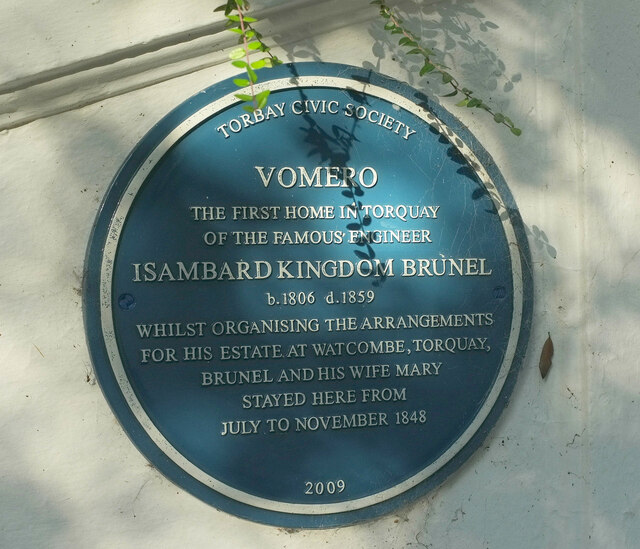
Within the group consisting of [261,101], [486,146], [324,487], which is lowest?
[324,487]

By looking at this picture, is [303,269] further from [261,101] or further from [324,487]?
[324,487]

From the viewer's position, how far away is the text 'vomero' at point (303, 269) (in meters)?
2.63

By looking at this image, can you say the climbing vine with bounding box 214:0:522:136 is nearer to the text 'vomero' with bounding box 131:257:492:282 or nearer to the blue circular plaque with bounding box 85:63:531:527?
the blue circular plaque with bounding box 85:63:531:527

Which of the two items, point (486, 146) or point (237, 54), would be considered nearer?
point (237, 54)

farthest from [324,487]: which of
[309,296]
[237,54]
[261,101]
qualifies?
[237,54]

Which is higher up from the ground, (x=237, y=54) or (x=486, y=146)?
(x=237, y=54)

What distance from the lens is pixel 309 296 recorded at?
9.00ft

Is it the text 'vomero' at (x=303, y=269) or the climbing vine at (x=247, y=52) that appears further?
the text 'vomero' at (x=303, y=269)

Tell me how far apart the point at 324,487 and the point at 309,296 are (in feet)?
2.00

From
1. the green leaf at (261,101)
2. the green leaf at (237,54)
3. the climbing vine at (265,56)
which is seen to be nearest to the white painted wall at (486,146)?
the climbing vine at (265,56)

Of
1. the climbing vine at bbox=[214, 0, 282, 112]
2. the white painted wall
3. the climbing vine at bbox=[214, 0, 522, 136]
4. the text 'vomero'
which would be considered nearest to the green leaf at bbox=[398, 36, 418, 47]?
the climbing vine at bbox=[214, 0, 522, 136]

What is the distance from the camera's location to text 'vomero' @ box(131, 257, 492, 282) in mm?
2629

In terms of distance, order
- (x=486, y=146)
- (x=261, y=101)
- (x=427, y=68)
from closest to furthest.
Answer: (x=261, y=101), (x=427, y=68), (x=486, y=146)

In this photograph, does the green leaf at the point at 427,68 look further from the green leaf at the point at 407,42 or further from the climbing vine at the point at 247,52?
the climbing vine at the point at 247,52
